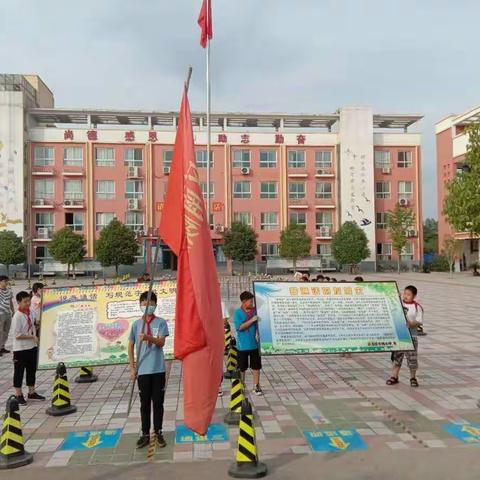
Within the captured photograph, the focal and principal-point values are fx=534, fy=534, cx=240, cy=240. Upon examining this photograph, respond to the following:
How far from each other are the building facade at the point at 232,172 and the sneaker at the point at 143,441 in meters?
43.4

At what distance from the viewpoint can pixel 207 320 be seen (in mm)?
4793

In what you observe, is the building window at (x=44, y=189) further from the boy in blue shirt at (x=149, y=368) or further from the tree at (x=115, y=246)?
the boy in blue shirt at (x=149, y=368)

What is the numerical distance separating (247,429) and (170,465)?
0.86 m

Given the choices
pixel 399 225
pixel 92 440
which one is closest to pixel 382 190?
pixel 399 225

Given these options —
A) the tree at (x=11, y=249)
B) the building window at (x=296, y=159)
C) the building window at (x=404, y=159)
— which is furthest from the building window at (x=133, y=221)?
the building window at (x=404, y=159)

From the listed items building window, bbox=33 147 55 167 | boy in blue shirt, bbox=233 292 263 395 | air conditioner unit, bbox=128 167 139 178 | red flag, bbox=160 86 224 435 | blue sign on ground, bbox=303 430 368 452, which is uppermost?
building window, bbox=33 147 55 167

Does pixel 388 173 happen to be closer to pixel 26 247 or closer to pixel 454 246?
pixel 454 246

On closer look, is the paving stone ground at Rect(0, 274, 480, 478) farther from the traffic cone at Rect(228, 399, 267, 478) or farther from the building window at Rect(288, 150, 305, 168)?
the building window at Rect(288, 150, 305, 168)

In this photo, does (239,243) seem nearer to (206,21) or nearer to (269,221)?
(269,221)

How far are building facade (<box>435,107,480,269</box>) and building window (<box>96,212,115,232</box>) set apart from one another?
104 feet

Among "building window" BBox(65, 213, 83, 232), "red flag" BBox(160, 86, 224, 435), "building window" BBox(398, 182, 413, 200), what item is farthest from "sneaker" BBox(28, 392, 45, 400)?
"building window" BBox(398, 182, 413, 200)

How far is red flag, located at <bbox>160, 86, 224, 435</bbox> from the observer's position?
4.79m

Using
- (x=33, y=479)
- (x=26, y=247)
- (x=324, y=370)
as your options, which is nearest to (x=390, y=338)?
(x=324, y=370)

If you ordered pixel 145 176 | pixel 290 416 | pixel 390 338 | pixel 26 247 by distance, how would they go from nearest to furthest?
pixel 290 416
pixel 390 338
pixel 26 247
pixel 145 176
